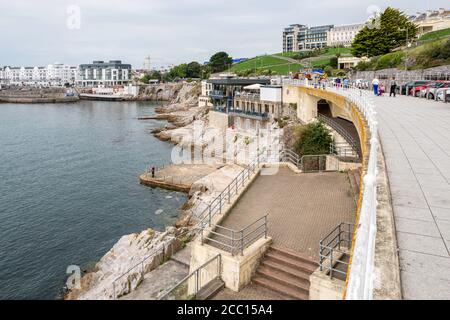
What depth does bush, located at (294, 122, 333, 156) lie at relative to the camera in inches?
1057

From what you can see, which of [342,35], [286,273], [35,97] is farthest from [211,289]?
[342,35]

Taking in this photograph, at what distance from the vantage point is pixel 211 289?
11156 millimetres

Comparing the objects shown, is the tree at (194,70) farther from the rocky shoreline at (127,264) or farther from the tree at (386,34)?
the rocky shoreline at (127,264)

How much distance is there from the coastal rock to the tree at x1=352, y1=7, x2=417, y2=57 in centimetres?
5700

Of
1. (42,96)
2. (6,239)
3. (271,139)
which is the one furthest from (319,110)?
(42,96)

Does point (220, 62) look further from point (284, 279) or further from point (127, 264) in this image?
point (284, 279)

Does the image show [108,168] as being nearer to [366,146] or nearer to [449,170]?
[366,146]

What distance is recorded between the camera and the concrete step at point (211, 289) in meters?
10.8

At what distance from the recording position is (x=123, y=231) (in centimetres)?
2583

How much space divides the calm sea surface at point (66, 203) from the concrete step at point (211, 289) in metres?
11.4

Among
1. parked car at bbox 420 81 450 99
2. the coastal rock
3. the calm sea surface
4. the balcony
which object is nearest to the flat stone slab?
the coastal rock

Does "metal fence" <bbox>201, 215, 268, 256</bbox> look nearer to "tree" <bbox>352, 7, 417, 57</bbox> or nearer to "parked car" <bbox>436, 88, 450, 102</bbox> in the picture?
"parked car" <bbox>436, 88, 450, 102</bbox>

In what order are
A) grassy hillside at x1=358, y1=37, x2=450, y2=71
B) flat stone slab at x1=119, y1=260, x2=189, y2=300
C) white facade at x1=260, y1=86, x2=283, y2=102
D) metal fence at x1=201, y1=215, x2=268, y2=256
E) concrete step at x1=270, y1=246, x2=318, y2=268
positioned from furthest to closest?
white facade at x1=260, y1=86, x2=283, y2=102
grassy hillside at x1=358, y1=37, x2=450, y2=71
flat stone slab at x1=119, y1=260, x2=189, y2=300
metal fence at x1=201, y1=215, x2=268, y2=256
concrete step at x1=270, y1=246, x2=318, y2=268

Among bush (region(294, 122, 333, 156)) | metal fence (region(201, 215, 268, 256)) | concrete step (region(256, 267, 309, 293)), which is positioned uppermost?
bush (region(294, 122, 333, 156))
